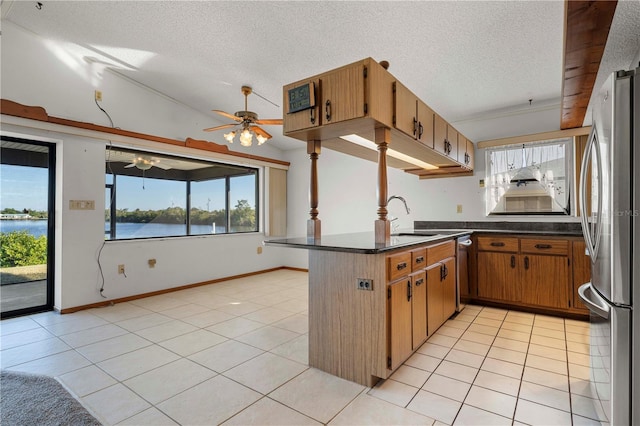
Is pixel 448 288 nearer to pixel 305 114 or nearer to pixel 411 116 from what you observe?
pixel 411 116

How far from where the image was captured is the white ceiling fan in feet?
14.7

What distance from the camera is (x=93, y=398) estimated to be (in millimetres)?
1938

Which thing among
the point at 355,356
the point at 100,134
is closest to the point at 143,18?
the point at 100,134

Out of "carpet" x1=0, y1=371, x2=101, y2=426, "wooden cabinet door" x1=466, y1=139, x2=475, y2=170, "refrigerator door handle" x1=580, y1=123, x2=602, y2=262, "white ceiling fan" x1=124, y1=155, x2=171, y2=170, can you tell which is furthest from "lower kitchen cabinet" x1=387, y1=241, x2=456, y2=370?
"white ceiling fan" x1=124, y1=155, x2=171, y2=170

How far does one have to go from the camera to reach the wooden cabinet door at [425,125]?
2.75 m

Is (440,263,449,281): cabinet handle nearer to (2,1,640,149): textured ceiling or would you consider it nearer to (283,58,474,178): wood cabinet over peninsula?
(283,58,474,178): wood cabinet over peninsula

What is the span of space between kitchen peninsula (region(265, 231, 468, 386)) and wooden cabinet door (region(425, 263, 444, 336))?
0.18 m

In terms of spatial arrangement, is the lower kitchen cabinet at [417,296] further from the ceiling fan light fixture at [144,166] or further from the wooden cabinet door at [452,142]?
the ceiling fan light fixture at [144,166]

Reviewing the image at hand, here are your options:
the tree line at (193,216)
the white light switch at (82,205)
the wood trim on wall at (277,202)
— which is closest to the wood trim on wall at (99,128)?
the wood trim on wall at (277,202)

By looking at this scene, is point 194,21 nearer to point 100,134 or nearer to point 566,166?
point 100,134

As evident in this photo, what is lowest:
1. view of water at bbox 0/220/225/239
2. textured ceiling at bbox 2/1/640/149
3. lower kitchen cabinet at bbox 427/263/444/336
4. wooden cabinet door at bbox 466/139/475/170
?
lower kitchen cabinet at bbox 427/263/444/336

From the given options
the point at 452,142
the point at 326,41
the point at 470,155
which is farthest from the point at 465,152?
the point at 326,41

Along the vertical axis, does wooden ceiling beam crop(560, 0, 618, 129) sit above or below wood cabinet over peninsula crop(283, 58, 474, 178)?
above

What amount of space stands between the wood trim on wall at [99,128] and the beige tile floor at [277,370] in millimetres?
2202
